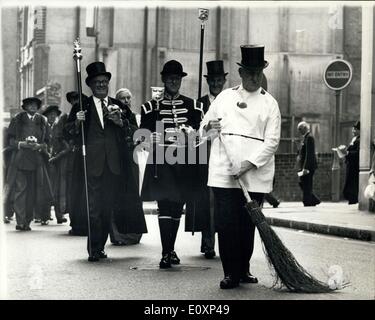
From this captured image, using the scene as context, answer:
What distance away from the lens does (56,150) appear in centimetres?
1466

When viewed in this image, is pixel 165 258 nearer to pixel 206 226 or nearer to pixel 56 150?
pixel 206 226

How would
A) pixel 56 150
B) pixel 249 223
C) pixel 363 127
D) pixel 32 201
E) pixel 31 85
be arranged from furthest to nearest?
pixel 31 85 → pixel 363 127 → pixel 56 150 → pixel 32 201 → pixel 249 223

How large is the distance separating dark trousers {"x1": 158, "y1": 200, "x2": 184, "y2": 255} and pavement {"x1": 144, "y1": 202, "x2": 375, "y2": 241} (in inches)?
167

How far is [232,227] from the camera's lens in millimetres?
7305

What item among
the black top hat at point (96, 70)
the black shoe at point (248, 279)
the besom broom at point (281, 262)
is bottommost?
the black shoe at point (248, 279)

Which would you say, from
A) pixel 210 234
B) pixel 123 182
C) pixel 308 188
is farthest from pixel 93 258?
pixel 308 188

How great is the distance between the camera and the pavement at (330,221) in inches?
492

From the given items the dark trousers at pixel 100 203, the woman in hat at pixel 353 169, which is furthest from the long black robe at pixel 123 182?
the woman in hat at pixel 353 169

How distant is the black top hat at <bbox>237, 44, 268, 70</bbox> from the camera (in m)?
7.28

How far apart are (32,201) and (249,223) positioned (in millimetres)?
7022

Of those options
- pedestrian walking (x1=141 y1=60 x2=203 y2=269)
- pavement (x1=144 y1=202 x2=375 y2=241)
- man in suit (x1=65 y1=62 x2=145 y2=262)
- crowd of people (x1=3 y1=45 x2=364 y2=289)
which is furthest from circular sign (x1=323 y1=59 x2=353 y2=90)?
pedestrian walking (x1=141 y1=60 x2=203 y2=269)

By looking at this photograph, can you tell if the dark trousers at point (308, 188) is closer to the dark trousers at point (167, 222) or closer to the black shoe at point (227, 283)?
the dark trousers at point (167, 222)

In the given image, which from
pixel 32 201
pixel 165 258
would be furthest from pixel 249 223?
pixel 32 201

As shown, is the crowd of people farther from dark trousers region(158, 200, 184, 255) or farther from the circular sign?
the circular sign
